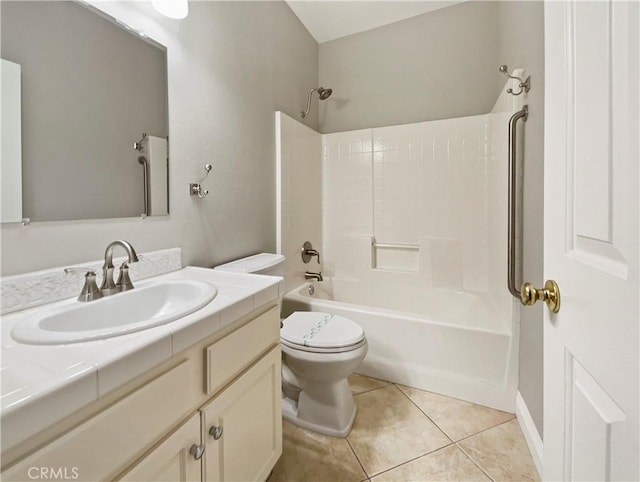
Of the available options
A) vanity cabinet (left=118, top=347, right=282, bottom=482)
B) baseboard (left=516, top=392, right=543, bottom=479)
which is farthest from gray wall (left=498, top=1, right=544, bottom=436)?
vanity cabinet (left=118, top=347, right=282, bottom=482)

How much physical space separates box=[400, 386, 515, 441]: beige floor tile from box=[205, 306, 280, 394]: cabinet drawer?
105cm

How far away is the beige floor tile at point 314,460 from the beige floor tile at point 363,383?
40 centimetres

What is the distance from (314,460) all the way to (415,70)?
109 inches

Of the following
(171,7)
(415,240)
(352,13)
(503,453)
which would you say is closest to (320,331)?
(503,453)

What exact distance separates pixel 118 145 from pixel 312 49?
215cm

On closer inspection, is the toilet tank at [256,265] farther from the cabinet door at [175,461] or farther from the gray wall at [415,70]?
the gray wall at [415,70]

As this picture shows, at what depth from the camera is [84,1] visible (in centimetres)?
98

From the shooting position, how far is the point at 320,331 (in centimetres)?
144

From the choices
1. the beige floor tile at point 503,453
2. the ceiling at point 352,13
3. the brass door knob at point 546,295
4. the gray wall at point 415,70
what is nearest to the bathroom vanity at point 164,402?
the brass door knob at point 546,295

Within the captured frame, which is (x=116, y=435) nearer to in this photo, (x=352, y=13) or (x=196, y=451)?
(x=196, y=451)

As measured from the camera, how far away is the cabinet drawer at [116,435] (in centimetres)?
43

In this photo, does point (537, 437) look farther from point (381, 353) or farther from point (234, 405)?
point (234, 405)

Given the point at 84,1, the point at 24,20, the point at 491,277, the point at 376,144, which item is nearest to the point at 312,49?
the point at 376,144

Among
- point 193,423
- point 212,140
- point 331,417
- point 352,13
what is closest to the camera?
point 193,423
